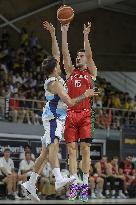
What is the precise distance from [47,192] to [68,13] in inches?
320

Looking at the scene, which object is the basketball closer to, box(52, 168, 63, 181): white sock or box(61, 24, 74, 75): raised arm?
box(61, 24, 74, 75): raised arm

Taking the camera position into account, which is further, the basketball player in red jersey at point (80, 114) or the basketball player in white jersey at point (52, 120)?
the basketball player in red jersey at point (80, 114)

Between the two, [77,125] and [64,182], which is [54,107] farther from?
[64,182]

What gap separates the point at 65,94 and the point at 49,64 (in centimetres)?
61

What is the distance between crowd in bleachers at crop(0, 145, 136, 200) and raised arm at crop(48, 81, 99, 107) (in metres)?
6.05

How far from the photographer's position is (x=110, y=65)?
30.2 m

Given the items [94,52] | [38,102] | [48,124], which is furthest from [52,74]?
[94,52]

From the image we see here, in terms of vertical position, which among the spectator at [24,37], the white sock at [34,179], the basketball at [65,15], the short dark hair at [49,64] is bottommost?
the white sock at [34,179]

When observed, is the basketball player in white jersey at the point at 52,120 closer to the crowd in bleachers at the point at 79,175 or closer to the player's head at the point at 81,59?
the player's head at the point at 81,59

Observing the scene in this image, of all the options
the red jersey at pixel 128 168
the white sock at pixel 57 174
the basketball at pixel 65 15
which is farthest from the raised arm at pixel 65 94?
the red jersey at pixel 128 168

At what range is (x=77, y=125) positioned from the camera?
9.90 metres

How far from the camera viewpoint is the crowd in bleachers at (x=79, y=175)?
54.7ft

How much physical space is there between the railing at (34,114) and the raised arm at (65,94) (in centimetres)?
1143

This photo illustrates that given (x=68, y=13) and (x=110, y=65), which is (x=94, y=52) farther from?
(x=68, y=13)
